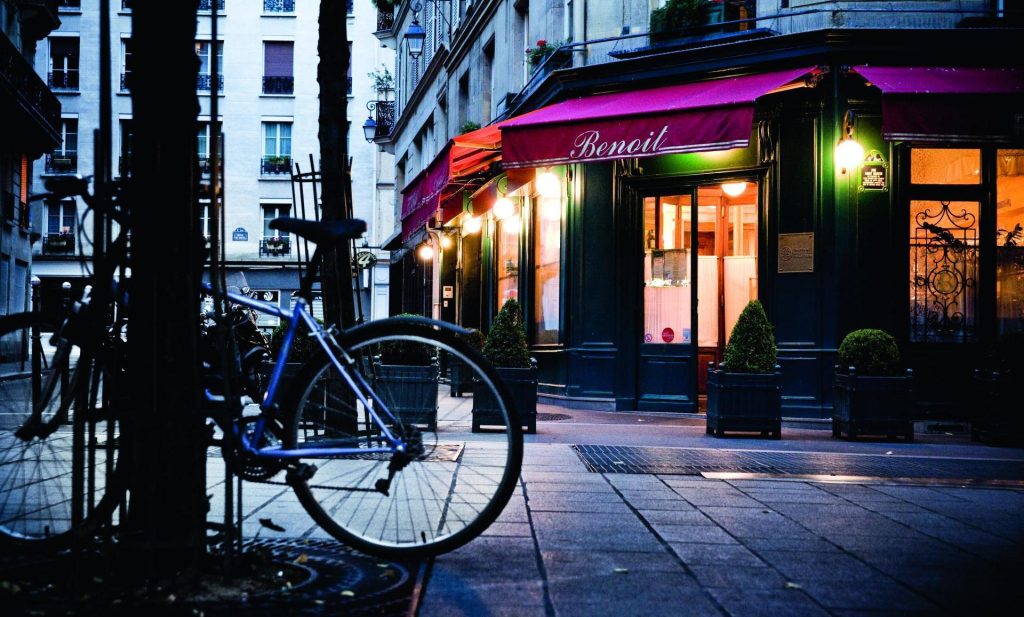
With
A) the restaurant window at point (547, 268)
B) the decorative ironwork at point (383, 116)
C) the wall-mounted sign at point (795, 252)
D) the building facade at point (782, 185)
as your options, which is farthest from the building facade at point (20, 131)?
the wall-mounted sign at point (795, 252)

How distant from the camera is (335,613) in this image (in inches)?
123

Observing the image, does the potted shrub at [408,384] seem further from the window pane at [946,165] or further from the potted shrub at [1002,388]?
the window pane at [946,165]

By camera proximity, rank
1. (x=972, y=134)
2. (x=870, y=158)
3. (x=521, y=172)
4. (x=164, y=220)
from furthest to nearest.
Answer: (x=521, y=172) → (x=870, y=158) → (x=972, y=134) → (x=164, y=220)

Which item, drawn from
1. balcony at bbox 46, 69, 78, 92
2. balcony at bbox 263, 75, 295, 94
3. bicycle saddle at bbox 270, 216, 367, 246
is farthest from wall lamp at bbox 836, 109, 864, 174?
balcony at bbox 46, 69, 78, 92

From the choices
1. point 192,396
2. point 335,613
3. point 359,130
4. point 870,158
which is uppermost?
point 359,130

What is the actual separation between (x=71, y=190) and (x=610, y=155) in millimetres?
9083

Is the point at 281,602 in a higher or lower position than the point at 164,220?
lower

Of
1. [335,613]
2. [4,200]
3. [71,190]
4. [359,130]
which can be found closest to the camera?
[335,613]

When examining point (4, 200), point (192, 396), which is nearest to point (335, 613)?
point (192, 396)

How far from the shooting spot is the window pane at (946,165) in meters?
12.3

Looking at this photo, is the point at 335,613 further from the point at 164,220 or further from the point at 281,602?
the point at 164,220

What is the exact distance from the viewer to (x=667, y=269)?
1373 centimetres

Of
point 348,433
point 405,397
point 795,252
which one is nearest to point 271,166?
point 795,252

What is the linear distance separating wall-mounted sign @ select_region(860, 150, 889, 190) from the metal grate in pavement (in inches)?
185
